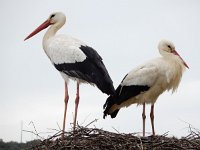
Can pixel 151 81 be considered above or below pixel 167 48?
below

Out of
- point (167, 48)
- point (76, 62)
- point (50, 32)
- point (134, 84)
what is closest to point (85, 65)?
point (76, 62)

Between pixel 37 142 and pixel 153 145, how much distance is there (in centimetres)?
174

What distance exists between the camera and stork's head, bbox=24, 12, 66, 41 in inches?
453

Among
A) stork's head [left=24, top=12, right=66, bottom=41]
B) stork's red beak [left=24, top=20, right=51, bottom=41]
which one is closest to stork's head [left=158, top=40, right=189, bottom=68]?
stork's head [left=24, top=12, right=66, bottom=41]

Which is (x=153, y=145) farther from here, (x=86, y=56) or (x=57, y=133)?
(x=86, y=56)

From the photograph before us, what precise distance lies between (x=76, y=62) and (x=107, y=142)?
88.3 inches

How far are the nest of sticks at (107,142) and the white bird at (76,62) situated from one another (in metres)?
1.27

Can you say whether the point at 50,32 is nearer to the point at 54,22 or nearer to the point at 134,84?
the point at 54,22

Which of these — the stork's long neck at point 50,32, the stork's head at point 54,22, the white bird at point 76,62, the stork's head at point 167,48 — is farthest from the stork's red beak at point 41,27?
the stork's head at point 167,48

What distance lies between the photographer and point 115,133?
28.6 feet

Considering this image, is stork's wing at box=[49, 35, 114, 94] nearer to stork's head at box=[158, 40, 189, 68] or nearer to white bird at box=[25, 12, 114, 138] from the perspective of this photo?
white bird at box=[25, 12, 114, 138]

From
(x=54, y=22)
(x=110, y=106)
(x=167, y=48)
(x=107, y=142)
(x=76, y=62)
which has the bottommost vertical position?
(x=107, y=142)

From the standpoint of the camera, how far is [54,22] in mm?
11656

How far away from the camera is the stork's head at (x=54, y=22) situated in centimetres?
1152
